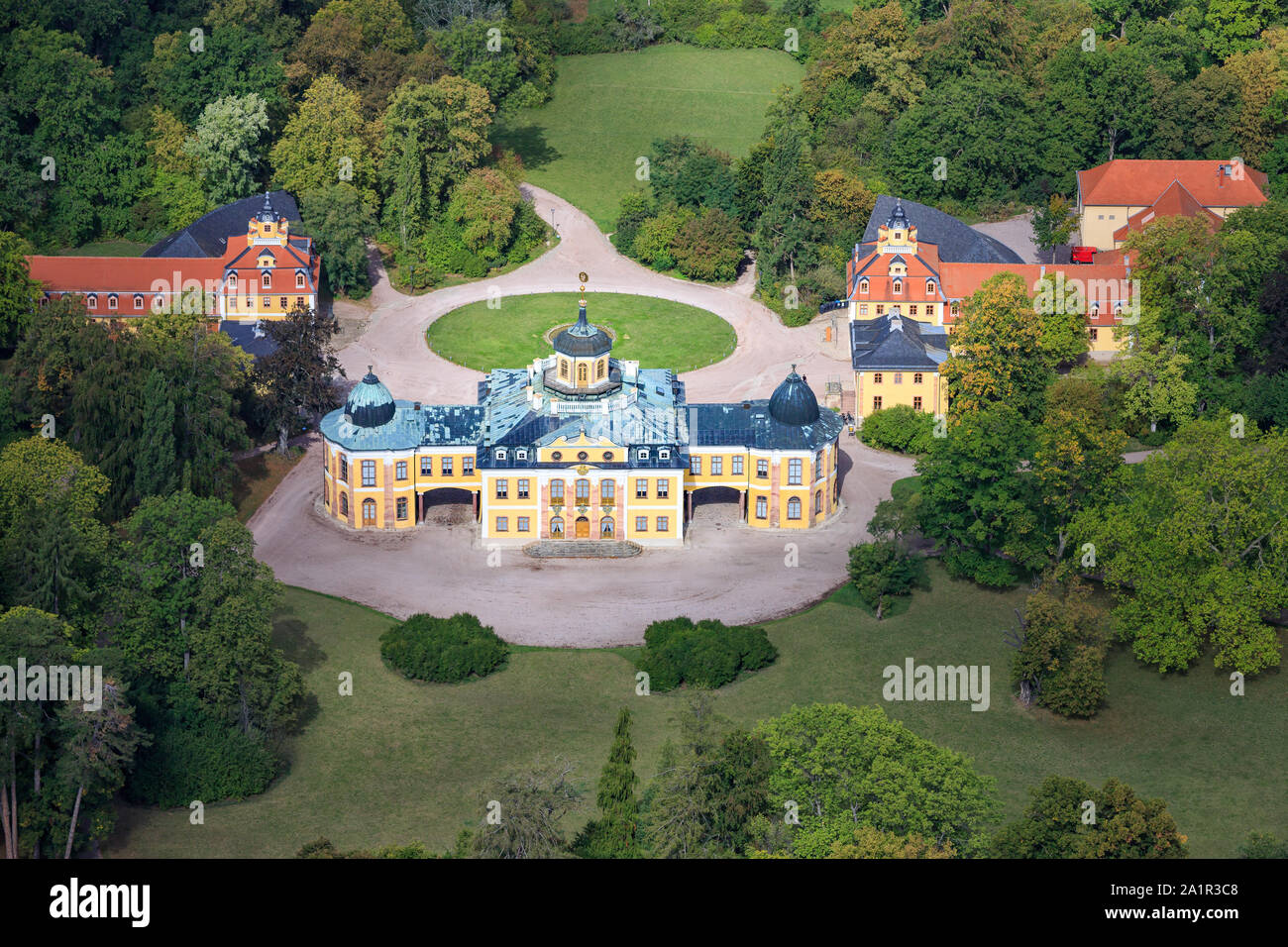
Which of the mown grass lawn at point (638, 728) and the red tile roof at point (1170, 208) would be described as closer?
the mown grass lawn at point (638, 728)

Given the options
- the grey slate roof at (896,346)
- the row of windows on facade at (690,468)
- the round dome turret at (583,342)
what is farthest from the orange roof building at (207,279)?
the grey slate roof at (896,346)

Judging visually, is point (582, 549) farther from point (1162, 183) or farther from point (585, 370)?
point (1162, 183)

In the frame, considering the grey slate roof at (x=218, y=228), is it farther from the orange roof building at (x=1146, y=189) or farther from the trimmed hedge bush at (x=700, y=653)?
the orange roof building at (x=1146, y=189)

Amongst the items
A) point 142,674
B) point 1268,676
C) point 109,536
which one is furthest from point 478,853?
point 1268,676

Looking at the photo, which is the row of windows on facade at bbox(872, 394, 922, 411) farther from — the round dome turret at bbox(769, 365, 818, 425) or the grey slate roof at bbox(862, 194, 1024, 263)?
the grey slate roof at bbox(862, 194, 1024, 263)

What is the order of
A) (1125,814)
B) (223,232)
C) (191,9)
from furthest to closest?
1. (191,9)
2. (223,232)
3. (1125,814)

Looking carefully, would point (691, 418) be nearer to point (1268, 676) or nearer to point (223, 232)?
point (1268, 676)

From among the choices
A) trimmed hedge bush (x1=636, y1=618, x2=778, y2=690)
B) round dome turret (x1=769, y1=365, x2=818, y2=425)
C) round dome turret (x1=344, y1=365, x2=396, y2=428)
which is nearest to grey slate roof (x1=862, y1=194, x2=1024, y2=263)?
round dome turret (x1=769, y1=365, x2=818, y2=425)
